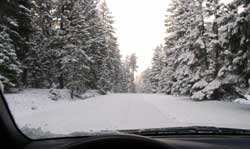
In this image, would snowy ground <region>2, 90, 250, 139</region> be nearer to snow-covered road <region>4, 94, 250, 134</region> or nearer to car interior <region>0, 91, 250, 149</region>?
snow-covered road <region>4, 94, 250, 134</region>

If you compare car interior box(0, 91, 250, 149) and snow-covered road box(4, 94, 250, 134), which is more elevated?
car interior box(0, 91, 250, 149)

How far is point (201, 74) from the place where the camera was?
32.1 m

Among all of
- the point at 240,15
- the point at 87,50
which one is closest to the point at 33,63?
the point at 87,50

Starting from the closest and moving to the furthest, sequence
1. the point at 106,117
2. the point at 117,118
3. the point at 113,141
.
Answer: the point at 113,141 → the point at 117,118 → the point at 106,117

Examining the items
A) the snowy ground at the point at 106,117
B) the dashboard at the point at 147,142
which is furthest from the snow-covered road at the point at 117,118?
the dashboard at the point at 147,142

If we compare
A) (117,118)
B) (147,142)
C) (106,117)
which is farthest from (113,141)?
(106,117)

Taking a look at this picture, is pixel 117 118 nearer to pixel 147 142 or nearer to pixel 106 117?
pixel 106 117

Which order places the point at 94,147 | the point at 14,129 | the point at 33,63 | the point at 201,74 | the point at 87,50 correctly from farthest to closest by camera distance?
the point at 87,50, the point at 201,74, the point at 33,63, the point at 14,129, the point at 94,147

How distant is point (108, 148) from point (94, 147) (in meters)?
0.07

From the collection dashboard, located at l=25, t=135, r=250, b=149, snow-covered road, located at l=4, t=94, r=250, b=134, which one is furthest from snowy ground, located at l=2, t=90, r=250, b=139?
dashboard, located at l=25, t=135, r=250, b=149

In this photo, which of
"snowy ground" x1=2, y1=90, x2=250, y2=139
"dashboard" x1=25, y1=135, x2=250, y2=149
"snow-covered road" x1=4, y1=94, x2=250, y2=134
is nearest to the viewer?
"dashboard" x1=25, y1=135, x2=250, y2=149

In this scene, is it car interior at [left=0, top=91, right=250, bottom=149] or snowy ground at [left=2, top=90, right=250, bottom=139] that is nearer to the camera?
car interior at [left=0, top=91, right=250, bottom=149]

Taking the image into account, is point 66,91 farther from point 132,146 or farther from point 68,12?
point 132,146

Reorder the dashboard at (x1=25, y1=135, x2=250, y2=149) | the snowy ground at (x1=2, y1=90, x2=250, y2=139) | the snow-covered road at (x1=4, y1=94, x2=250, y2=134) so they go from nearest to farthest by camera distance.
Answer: the dashboard at (x1=25, y1=135, x2=250, y2=149) < the snowy ground at (x1=2, y1=90, x2=250, y2=139) < the snow-covered road at (x1=4, y1=94, x2=250, y2=134)
